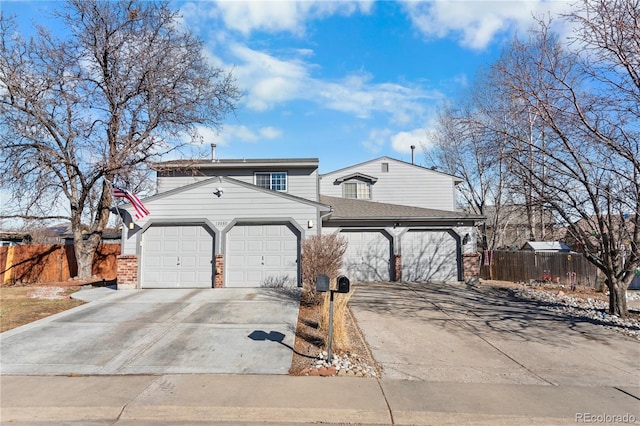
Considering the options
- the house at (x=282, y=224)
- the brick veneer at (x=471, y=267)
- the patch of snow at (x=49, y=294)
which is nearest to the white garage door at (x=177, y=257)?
the house at (x=282, y=224)

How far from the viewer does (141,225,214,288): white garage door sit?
473 inches

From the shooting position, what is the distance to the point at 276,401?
435 centimetres

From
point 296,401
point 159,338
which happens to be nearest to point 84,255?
point 159,338

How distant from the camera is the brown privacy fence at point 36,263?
1691cm

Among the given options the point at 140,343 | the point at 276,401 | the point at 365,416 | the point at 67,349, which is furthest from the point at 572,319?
the point at 67,349

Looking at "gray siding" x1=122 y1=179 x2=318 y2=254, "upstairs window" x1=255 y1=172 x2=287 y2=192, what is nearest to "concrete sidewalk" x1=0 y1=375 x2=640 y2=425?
"gray siding" x1=122 y1=179 x2=318 y2=254

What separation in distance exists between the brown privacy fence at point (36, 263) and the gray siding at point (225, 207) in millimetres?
8131

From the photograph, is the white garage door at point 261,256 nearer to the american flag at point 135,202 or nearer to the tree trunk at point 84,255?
the american flag at point 135,202

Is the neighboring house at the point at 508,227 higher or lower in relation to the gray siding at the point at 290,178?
lower

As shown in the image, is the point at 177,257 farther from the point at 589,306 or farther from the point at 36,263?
the point at 589,306

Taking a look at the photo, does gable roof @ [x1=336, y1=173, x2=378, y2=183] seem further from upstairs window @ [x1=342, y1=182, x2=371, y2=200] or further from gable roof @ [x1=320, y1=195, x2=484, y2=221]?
gable roof @ [x1=320, y1=195, x2=484, y2=221]

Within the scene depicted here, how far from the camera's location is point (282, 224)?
12.3 m

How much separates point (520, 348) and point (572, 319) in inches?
137

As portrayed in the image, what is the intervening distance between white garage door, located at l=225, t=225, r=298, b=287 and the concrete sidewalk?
6903 millimetres
